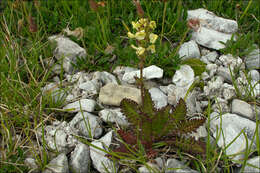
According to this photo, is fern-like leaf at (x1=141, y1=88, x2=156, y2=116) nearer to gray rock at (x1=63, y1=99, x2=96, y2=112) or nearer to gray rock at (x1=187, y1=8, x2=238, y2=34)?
gray rock at (x1=63, y1=99, x2=96, y2=112)

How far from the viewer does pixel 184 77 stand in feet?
9.11

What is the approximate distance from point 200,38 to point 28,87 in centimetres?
183

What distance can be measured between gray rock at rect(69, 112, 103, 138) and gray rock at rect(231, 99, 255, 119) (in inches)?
45.1

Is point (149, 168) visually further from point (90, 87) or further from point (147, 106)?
point (90, 87)

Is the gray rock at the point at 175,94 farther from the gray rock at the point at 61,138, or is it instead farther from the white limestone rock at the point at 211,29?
the gray rock at the point at 61,138

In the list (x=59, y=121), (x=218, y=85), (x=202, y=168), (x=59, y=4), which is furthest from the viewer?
(x=59, y=4)

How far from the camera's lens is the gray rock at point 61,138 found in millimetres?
2217

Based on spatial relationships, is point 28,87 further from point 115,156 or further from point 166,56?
point 166,56

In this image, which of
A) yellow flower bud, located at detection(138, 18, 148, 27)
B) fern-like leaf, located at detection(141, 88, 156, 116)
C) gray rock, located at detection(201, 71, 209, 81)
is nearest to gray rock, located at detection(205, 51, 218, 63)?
gray rock, located at detection(201, 71, 209, 81)

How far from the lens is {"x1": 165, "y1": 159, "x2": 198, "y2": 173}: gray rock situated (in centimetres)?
192

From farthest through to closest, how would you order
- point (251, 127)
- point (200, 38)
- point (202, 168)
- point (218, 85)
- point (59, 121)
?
point (200, 38)
point (218, 85)
point (59, 121)
point (251, 127)
point (202, 168)

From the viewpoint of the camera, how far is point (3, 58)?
269cm

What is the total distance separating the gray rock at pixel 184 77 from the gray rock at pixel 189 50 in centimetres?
21

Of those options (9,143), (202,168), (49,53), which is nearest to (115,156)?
(202,168)
